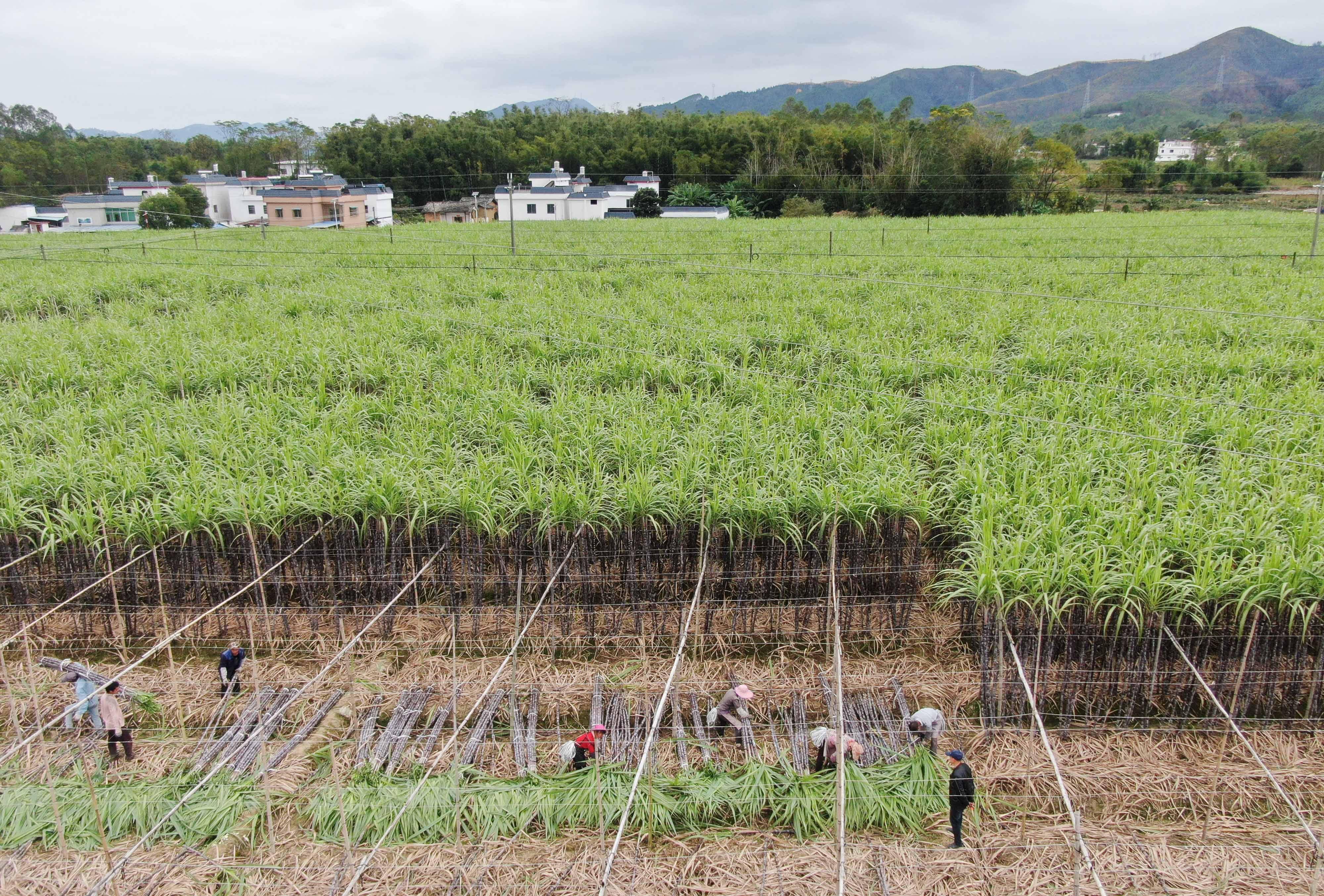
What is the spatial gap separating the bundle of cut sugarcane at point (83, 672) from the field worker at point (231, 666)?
0.53 meters

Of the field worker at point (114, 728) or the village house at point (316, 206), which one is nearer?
the field worker at point (114, 728)

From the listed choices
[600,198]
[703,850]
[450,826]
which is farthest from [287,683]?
[600,198]

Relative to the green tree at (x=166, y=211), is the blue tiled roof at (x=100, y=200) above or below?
above

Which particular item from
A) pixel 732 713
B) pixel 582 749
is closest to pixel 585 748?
pixel 582 749

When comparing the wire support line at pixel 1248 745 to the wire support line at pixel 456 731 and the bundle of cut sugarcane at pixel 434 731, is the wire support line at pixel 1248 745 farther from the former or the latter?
the bundle of cut sugarcane at pixel 434 731

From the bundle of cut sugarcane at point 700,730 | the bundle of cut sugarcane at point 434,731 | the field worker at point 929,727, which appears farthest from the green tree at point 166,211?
the field worker at point 929,727

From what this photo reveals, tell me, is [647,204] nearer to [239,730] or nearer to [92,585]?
[92,585]

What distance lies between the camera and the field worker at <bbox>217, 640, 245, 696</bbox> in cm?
493

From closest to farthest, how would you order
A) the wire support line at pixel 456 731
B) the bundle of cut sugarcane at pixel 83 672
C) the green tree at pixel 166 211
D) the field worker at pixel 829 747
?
the wire support line at pixel 456 731
the field worker at pixel 829 747
the bundle of cut sugarcane at pixel 83 672
the green tree at pixel 166 211

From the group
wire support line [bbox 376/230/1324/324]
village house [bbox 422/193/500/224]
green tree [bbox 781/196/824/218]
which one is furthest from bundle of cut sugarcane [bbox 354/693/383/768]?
village house [bbox 422/193/500/224]

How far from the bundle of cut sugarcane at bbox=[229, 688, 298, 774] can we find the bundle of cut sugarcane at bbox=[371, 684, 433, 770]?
59cm

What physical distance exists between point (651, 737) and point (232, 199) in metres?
56.5

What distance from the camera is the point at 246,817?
4.12 meters

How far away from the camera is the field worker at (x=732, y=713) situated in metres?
4.57
